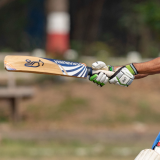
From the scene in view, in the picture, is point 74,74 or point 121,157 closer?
point 74,74

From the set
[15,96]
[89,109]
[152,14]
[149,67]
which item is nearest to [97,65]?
[149,67]

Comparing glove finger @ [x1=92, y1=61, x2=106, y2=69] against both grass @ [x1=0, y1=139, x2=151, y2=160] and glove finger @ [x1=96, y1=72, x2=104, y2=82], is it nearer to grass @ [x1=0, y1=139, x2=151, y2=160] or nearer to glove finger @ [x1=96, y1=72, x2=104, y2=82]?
glove finger @ [x1=96, y1=72, x2=104, y2=82]

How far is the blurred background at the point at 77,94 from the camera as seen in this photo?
26.6 ft

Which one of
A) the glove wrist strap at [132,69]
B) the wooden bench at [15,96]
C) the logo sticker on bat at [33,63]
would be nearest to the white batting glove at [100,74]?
the glove wrist strap at [132,69]

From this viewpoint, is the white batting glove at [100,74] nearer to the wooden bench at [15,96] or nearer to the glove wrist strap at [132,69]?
the glove wrist strap at [132,69]

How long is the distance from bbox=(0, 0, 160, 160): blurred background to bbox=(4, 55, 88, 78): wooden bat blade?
3.48 metres

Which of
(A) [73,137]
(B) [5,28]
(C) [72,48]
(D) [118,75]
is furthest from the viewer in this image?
(B) [5,28]

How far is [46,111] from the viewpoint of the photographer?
10375 mm

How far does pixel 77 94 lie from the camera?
443 inches

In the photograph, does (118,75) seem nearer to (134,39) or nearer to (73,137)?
(73,137)

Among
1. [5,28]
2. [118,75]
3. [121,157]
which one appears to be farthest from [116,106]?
[5,28]

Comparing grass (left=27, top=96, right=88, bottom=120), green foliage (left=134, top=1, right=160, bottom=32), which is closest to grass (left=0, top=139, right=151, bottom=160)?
grass (left=27, top=96, right=88, bottom=120)

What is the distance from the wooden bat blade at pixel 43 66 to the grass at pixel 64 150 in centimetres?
348

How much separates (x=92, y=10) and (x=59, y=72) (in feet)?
46.6
